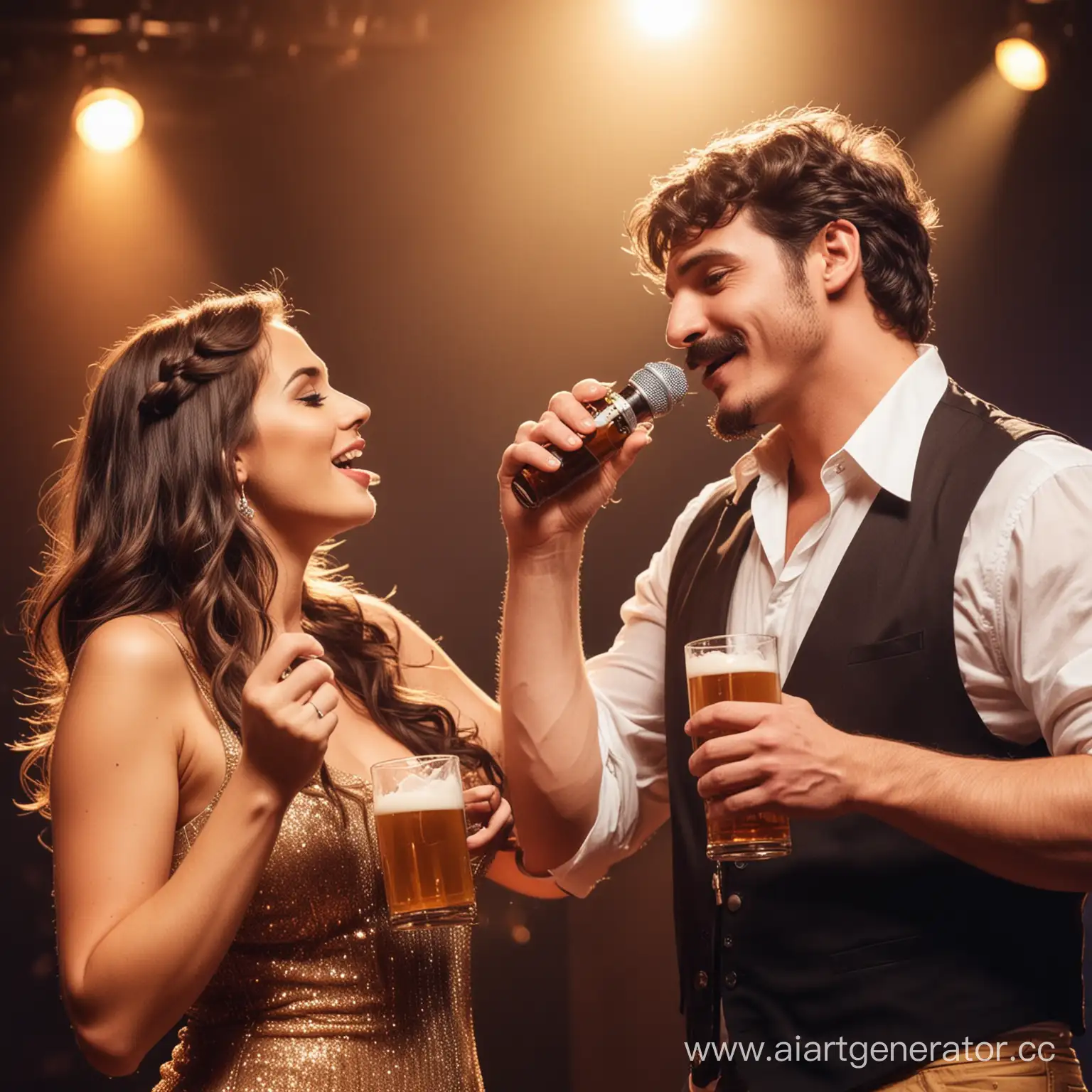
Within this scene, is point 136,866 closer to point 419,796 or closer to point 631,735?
point 419,796

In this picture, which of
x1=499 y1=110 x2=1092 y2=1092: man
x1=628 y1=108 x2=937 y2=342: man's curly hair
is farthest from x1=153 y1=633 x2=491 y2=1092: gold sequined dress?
x1=628 y1=108 x2=937 y2=342: man's curly hair

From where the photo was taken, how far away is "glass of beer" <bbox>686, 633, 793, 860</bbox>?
55.8 inches

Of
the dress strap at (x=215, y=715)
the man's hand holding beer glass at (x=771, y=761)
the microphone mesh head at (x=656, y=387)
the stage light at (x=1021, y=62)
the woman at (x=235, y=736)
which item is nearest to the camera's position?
the man's hand holding beer glass at (x=771, y=761)

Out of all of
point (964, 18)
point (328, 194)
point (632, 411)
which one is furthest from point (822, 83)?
point (632, 411)

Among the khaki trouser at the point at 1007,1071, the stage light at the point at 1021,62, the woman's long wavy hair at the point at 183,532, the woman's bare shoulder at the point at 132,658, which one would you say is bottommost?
the khaki trouser at the point at 1007,1071

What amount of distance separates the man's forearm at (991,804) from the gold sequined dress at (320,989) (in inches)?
33.0

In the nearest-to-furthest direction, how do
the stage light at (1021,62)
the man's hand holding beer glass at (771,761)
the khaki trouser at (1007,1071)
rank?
the man's hand holding beer glass at (771,761) < the khaki trouser at (1007,1071) < the stage light at (1021,62)

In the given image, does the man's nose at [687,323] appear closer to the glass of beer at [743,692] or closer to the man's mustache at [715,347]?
the man's mustache at [715,347]

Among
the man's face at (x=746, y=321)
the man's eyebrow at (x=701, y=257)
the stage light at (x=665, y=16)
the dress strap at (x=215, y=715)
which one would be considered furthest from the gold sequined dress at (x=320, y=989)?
the stage light at (x=665, y=16)

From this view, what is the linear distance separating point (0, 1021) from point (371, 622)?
1934mm

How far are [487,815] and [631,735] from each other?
0.97ft

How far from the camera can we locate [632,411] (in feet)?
5.67

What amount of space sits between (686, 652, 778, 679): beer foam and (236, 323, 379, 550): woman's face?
34.3 inches

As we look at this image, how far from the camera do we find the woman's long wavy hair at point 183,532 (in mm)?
2033
